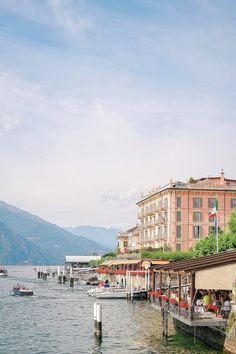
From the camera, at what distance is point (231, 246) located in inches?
3519

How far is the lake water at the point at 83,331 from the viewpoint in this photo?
43.9 meters

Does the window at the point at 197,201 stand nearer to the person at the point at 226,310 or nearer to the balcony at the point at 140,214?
the balcony at the point at 140,214

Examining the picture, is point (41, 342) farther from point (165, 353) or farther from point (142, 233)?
point (142, 233)

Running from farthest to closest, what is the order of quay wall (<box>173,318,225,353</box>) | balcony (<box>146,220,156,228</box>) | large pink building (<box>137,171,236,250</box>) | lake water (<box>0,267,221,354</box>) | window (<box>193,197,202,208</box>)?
balcony (<box>146,220,156,228</box>) → window (<box>193,197,202,208</box>) → large pink building (<box>137,171,236,250</box>) → lake water (<box>0,267,221,354</box>) → quay wall (<box>173,318,225,353</box>)

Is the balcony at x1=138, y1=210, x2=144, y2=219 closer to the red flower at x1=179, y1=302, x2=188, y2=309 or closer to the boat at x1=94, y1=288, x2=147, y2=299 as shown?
the boat at x1=94, y1=288, x2=147, y2=299

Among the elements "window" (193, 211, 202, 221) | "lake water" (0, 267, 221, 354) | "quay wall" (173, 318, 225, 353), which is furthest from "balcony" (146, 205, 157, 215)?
"quay wall" (173, 318, 225, 353)

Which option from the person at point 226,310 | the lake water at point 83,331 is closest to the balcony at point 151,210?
the lake water at point 83,331

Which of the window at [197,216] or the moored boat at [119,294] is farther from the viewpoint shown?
the window at [197,216]

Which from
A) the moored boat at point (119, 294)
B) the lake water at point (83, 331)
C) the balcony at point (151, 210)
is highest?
the balcony at point (151, 210)

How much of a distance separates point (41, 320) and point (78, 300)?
29.0 metres

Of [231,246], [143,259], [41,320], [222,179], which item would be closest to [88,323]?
[41,320]

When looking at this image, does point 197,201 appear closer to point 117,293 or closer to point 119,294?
point 117,293

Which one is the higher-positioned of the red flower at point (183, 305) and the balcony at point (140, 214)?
the balcony at point (140, 214)

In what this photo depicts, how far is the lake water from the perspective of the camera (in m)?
43.9
